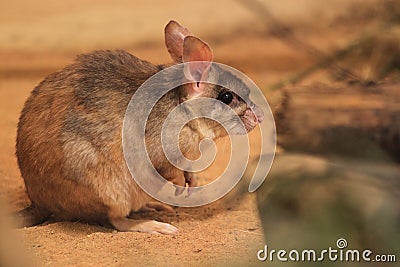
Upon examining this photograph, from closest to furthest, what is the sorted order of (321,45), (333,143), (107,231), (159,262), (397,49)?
(159,262) < (107,231) < (333,143) < (397,49) < (321,45)

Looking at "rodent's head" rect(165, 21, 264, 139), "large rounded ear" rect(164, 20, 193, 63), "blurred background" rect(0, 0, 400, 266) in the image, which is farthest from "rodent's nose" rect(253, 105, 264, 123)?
"large rounded ear" rect(164, 20, 193, 63)

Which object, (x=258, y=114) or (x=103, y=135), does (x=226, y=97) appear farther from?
(x=103, y=135)

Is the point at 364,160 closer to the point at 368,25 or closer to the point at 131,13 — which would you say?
the point at 131,13

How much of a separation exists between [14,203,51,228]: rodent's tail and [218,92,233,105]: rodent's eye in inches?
27.6

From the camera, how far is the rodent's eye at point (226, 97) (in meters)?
2.47

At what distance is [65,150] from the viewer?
2.50 meters

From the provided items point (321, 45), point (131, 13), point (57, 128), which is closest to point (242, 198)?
point (57, 128)

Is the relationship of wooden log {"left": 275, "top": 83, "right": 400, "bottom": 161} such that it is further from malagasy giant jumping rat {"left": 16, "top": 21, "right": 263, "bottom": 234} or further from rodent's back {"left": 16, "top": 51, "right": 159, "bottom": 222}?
rodent's back {"left": 16, "top": 51, "right": 159, "bottom": 222}

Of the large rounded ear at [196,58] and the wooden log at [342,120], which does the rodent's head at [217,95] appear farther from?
the wooden log at [342,120]

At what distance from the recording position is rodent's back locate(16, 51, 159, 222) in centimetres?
247

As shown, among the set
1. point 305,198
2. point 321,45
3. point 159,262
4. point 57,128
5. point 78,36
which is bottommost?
point 159,262

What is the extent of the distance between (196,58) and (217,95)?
8.1 inches

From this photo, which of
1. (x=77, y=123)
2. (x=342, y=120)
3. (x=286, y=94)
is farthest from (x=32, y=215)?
(x=342, y=120)

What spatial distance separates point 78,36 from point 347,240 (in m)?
2.04
